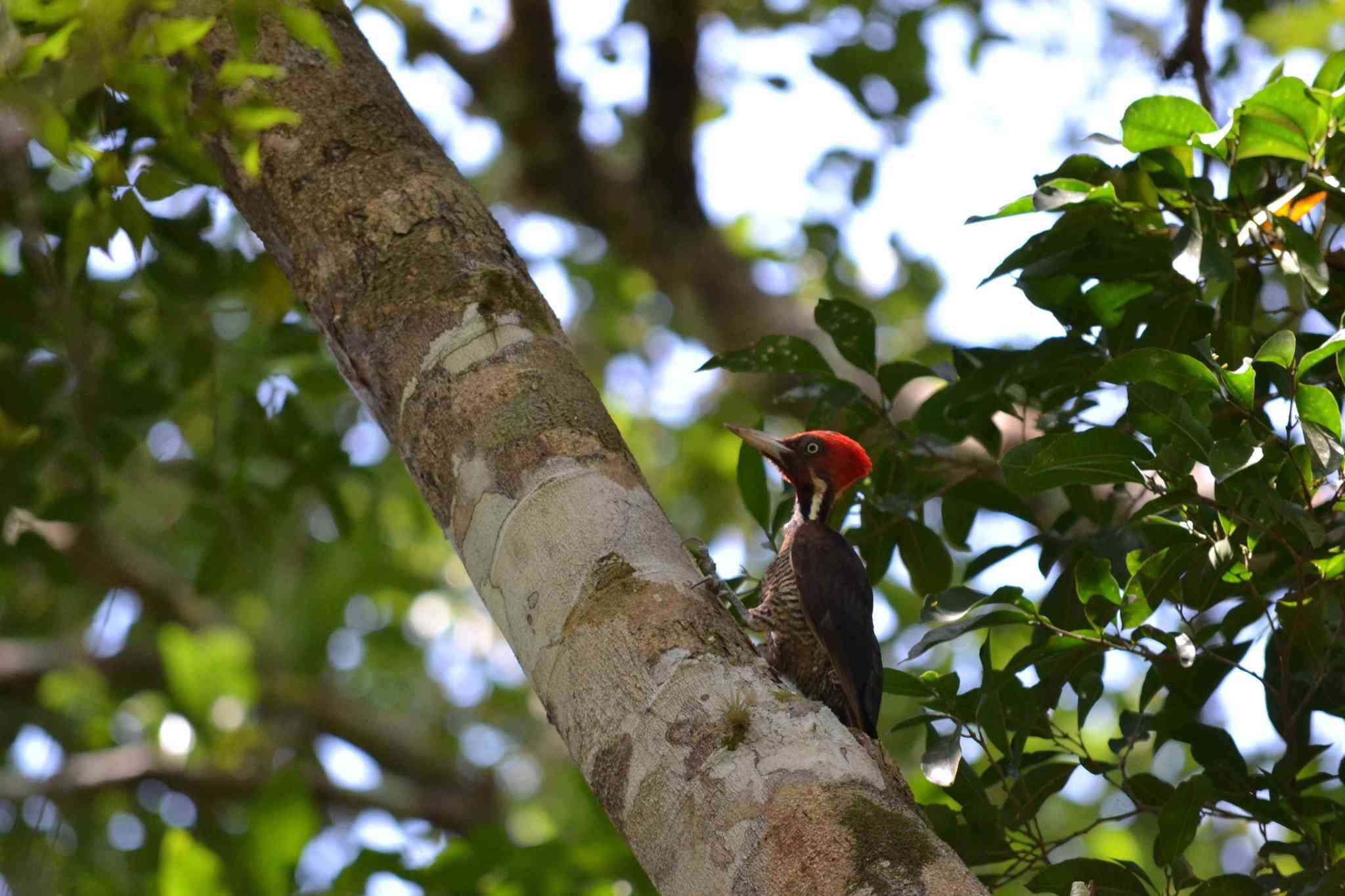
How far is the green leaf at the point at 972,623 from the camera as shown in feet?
6.83

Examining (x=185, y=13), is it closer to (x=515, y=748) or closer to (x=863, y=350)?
(x=863, y=350)

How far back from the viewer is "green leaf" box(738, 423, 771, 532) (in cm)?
290

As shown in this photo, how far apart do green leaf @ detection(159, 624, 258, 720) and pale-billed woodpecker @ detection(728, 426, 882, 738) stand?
282 centimetres

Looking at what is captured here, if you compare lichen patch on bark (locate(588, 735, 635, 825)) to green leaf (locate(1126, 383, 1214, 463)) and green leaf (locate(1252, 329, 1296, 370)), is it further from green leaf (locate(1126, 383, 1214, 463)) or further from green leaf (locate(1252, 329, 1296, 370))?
green leaf (locate(1252, 329, 1296, 370))

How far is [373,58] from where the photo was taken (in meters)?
2.53

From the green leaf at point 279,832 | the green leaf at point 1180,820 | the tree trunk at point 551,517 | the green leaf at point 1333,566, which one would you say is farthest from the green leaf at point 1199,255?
the green leaf at point 279,832

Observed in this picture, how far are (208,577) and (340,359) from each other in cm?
240

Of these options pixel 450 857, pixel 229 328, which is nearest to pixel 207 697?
pixel 229 328

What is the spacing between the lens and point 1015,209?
2.34 m

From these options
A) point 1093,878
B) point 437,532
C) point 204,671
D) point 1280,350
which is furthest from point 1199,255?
point 437,532

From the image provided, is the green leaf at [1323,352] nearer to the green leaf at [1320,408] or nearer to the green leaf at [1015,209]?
the green leaf at [1320,408]

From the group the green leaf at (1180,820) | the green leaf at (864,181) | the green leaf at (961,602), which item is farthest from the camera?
the green leaf at (864,181)

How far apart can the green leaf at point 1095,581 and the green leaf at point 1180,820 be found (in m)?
0.35

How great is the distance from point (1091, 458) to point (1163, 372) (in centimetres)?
18
